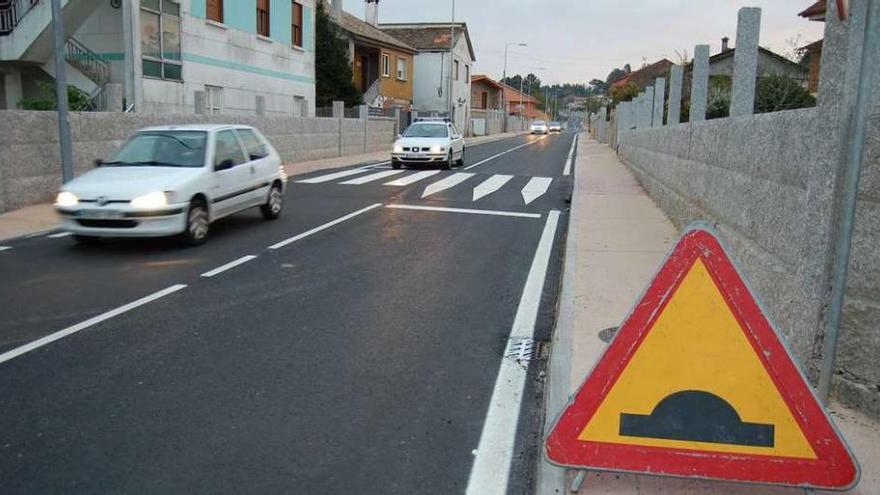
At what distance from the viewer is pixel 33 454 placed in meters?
3.71

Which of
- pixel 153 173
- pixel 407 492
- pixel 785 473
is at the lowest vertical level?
pixel 407 492

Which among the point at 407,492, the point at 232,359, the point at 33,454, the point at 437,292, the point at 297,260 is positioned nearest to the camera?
the point at 407,492

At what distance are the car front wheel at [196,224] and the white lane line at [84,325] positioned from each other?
6.86 ft

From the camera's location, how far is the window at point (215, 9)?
24.2m

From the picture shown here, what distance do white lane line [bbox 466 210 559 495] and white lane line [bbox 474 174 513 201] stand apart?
909 cm

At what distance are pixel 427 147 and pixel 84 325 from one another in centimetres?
1692

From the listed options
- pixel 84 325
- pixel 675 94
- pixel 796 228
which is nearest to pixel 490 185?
pixel 675 94

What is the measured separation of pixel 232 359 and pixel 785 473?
361cm

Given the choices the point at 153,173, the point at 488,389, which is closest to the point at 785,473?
the point at 488,389

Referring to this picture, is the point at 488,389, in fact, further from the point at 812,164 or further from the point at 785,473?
the point at 812,164

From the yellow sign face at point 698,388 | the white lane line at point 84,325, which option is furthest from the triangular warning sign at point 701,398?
the white lane line at point 84,325

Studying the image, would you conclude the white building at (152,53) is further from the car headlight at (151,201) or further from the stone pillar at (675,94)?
the stone pillar at (675,94)

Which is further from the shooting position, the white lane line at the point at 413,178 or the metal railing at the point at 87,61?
the metal railing at the point at 87,61

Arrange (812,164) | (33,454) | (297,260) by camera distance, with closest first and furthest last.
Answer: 1. (33,454)
2. (812,164)
3. (297,260)
